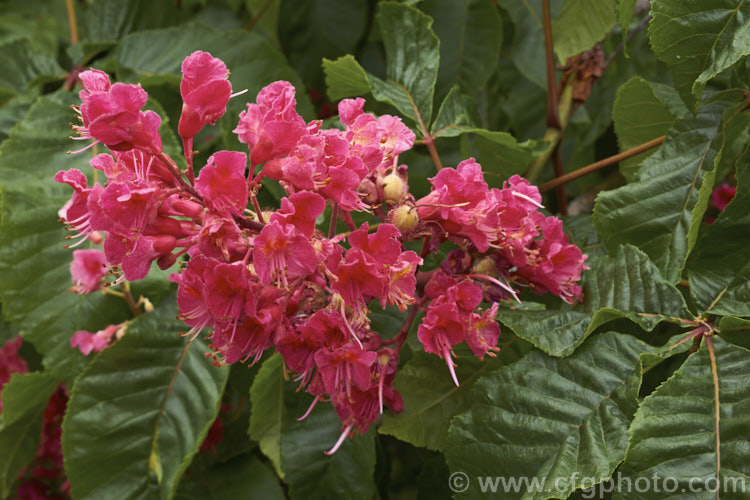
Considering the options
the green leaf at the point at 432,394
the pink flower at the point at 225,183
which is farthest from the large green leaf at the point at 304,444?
the pink flower at the point at 225,183

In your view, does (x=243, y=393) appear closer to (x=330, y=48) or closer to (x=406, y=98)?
(x=406, y=98)

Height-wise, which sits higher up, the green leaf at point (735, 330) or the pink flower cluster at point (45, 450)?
the green leaf at point (735, 330)

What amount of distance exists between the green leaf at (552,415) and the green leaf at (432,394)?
10cm

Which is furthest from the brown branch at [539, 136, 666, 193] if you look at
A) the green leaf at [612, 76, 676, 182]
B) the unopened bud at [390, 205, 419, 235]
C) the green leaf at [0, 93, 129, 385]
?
the green leaf at [0, 93, 129, 385]

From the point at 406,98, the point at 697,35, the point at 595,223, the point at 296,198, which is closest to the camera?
the point at 296,198

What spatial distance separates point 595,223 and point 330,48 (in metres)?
0.90

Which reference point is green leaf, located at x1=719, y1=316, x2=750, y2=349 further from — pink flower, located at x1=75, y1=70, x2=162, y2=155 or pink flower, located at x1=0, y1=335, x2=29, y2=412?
pink flower, located at x1=0, y1=335, x2=29, y2=412

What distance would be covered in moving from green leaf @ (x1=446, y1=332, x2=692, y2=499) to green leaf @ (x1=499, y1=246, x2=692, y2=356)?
0.08 ft

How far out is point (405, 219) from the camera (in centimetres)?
77

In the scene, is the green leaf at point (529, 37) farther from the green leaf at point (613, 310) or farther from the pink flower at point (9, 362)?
the pink flower at point (9, 362)

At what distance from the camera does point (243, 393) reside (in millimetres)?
1212

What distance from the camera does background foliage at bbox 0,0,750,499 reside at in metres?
0.75

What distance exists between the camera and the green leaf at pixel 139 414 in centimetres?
101

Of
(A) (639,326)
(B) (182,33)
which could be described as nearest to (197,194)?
(A) (639,326)
